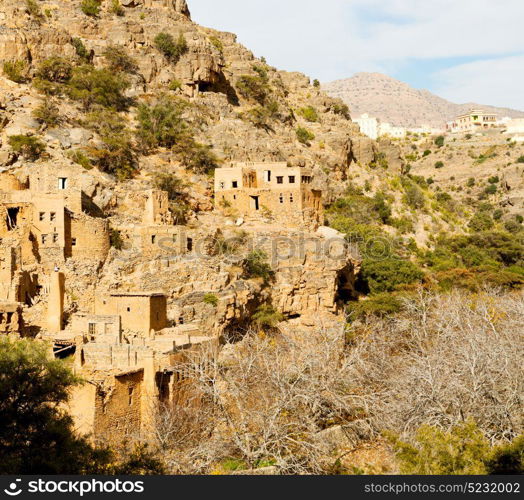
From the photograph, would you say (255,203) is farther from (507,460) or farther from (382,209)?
(507,460)

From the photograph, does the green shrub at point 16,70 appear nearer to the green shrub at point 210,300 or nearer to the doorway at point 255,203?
the doorway at point 255,203

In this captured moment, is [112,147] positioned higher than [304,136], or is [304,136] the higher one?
[304,136]

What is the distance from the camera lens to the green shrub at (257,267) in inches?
1189

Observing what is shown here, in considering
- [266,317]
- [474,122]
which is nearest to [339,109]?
[266,317]

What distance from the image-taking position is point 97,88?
4447cm

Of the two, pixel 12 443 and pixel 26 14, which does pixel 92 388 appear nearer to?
pixel 12 443

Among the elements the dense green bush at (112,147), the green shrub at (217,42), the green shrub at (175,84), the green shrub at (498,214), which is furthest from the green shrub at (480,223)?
the dense green bush at (112,147)

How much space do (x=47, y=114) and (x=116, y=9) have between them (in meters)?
19.8

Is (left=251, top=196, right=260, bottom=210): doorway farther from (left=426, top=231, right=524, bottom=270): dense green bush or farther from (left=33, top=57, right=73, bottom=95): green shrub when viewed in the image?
(left=33, top=57, right=73, bottom=95): green shrub

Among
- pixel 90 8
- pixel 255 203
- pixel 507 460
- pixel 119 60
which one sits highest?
pixel 90 8

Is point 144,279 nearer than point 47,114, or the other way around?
point 144,279

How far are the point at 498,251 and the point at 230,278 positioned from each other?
27.1 m

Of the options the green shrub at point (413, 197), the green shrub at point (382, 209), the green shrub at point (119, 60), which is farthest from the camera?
the green shrub at point (413, 197)

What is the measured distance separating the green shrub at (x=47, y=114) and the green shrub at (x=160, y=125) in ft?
17.4
